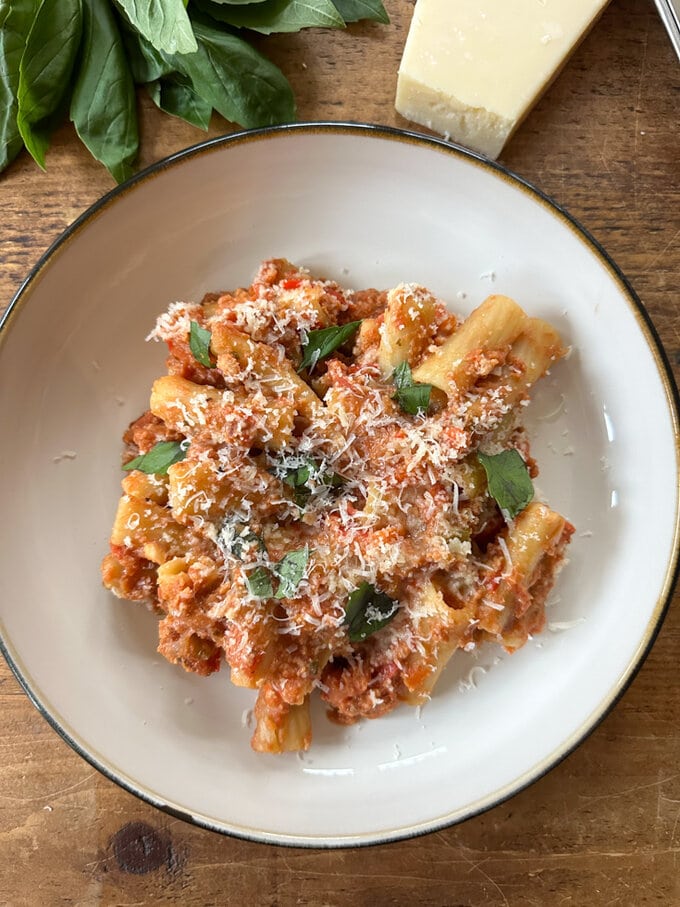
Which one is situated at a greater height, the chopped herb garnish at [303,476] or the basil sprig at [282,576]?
the chopped herb garnish at [303,476]

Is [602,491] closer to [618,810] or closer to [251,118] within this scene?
[618,810]

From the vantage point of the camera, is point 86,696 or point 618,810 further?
A: point 618,810

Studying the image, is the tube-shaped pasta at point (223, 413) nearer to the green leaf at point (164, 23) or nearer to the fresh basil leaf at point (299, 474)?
the fresh basil leaf at point (299, 474)

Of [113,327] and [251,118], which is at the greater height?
[251,118]

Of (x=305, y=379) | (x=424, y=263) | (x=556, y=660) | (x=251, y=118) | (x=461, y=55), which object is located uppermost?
(x=461, y=55)

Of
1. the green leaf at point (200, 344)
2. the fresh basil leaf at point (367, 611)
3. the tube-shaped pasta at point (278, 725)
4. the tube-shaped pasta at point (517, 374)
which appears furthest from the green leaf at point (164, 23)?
the tube-shaped pasta at point (278, 725)

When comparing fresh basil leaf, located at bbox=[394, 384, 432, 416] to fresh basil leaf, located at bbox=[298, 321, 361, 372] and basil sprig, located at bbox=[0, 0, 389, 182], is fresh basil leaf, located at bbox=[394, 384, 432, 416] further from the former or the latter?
basil sprig, located at bbox=[0, 0, 389, 182]

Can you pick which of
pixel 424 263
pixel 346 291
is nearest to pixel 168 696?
pixel 346 291

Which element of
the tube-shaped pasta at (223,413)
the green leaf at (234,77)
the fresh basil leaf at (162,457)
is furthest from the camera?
the green leaf at (234,77)
